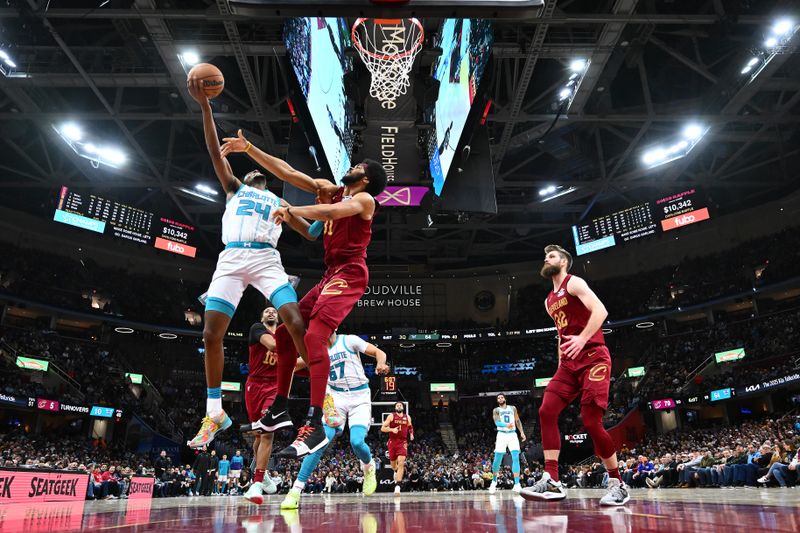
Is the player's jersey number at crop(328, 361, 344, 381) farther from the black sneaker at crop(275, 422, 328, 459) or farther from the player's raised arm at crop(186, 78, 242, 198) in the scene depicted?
the black sneaker at crop(275, 422, 328, 459)

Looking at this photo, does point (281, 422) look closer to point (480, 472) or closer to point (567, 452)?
point (480, 472)

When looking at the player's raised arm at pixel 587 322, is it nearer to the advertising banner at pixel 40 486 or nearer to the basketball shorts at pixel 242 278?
the basketball shorts at pixel 242 278

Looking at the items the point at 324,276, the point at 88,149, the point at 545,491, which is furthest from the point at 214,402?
the point at 88,149

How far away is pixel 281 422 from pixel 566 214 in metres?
28.7

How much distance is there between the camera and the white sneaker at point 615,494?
4.36m

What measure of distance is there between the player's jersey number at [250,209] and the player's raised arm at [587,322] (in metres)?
2.76

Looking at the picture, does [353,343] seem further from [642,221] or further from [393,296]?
[393,296]

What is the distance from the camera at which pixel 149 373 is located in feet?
104

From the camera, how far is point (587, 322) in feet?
15.9

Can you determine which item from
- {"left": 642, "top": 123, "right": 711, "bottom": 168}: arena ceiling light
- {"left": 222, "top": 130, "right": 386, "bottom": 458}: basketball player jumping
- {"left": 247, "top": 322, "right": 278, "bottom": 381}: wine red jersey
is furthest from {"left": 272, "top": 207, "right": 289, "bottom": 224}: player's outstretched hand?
{"left": 642, "top": 123, "right": 711, "bottom": 168}: arena ceiling light

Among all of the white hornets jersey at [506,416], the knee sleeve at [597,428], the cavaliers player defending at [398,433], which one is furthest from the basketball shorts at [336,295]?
the cavaliers player defending at [398,433]

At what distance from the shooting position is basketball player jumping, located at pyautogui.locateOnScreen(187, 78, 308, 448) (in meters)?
4.36

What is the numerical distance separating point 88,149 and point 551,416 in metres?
22.0

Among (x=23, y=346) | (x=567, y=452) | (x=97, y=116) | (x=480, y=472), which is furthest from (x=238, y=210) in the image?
(x=567, y=452)
